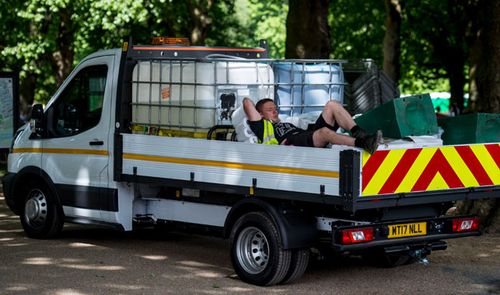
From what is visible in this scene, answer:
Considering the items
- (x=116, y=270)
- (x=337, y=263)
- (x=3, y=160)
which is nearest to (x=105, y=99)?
(x=116, y=270)

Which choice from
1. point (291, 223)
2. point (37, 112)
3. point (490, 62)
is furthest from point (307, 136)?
point (490, 62)

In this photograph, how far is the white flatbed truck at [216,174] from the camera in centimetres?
967

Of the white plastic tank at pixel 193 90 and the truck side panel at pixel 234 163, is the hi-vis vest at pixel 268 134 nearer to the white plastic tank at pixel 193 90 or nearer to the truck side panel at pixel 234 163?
the white plastic tank at pixel 193 90

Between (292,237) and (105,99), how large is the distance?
354 centimetres

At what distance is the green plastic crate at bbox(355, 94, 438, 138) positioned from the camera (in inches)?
399

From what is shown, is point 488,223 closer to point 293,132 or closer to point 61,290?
point 293,132

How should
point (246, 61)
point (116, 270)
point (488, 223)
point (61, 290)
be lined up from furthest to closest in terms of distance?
1. point (488, 223)
2. point (246, 61)
3. point (116, 270)
4. point (61, 290)

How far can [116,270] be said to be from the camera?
10938 millimetres

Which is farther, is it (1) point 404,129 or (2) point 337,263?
(2) point 337,263

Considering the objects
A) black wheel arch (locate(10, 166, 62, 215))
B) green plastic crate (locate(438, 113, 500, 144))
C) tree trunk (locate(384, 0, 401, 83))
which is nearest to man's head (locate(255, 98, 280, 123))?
green plastic crate (locate(438, 113, 500, 144))

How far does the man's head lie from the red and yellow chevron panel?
1991 millimetres

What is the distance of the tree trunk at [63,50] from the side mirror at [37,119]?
992 inches

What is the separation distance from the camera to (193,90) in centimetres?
1164

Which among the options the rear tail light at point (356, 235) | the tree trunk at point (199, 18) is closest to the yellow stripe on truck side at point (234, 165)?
the rear tail light at point (356, 235)
